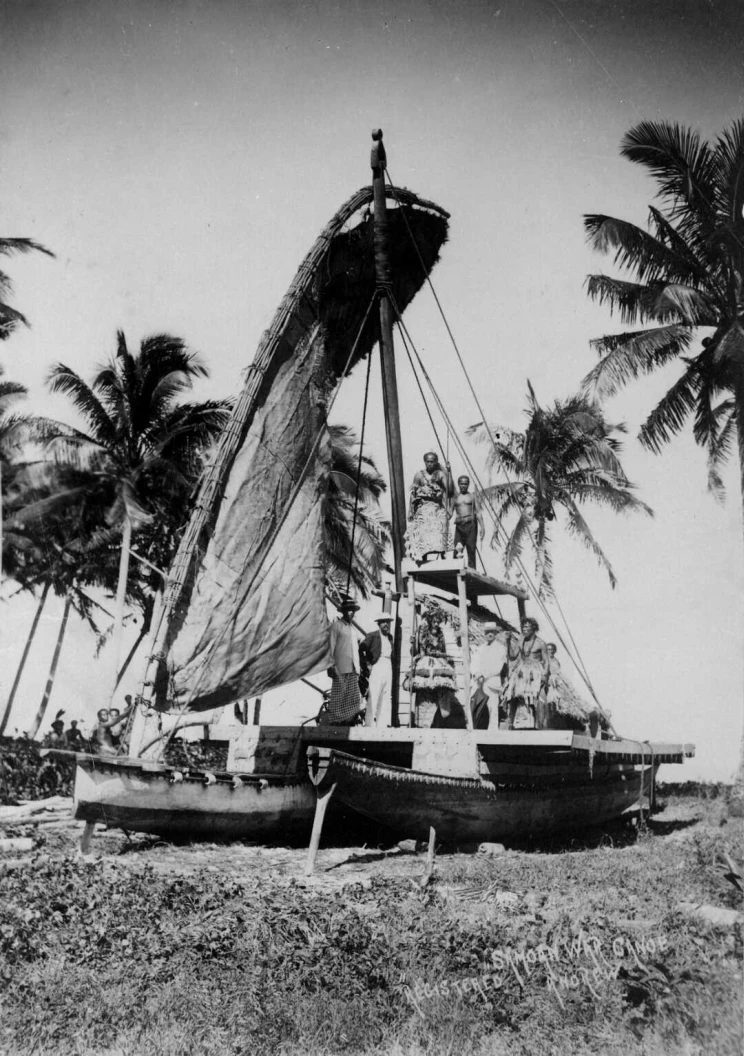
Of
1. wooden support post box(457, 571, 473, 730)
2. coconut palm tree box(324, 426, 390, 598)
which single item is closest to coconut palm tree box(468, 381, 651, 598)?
coconut palm tree box(324, 426, 390, 598)

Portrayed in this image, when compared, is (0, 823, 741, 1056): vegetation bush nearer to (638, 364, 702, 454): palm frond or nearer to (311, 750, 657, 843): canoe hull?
(311, 750, 657, 843): canoe hull

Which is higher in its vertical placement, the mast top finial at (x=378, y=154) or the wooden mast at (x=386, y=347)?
the mast top finial at (x=378, y=154)

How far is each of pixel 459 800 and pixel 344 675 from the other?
176 centimetres

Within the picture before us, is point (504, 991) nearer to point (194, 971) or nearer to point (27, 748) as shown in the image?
point (194, 971)

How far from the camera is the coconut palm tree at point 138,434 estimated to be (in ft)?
60.5

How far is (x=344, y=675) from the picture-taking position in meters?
8.91

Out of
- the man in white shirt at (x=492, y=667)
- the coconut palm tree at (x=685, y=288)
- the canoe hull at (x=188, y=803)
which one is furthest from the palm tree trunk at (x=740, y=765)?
the canoe hull at (x=188, y=803)

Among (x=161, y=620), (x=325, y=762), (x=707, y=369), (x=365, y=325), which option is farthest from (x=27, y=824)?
(x=707, y=369)

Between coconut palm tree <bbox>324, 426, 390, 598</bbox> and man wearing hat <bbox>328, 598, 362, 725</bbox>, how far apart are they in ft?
36.8

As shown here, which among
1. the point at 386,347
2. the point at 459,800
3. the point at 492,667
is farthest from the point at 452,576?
the point at 386,347

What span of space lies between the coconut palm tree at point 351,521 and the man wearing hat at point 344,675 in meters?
11.2

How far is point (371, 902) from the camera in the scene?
5.66 meters

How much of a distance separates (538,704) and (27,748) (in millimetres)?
9851

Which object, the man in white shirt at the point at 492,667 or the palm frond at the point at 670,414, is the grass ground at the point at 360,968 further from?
the palm frond at the point at 670,414
